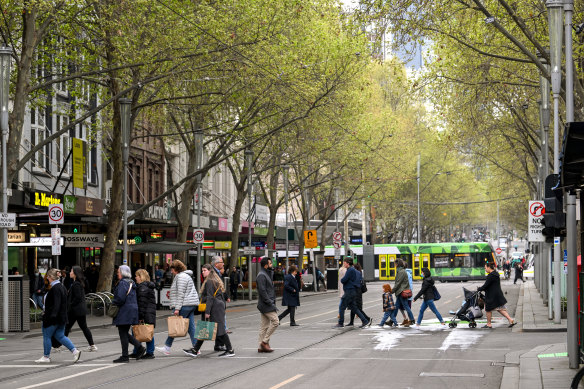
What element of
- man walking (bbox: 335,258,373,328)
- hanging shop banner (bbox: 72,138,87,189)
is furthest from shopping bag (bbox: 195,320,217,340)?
hanging shop banner (bbox: 72,138,87,189)

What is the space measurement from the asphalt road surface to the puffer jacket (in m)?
0.94

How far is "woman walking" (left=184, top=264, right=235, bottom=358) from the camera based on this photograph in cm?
1703

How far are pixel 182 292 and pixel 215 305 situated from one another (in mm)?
701

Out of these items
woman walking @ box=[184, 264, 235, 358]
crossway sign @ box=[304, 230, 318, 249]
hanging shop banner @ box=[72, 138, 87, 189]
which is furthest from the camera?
crossway sign @ box=[304, 230, 318, 249]

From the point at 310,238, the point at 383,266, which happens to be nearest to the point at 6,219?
the point at 310,238

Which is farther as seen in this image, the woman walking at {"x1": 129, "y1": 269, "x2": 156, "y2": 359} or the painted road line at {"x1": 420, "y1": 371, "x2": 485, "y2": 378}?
the woman walking at {"x1": 129, "y1": 269, "x2": 156, "y2": 359}

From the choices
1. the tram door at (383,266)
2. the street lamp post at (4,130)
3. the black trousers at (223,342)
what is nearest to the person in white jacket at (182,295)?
the black trousers at (223,342)

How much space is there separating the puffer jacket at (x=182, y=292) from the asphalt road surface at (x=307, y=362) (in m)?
0.94

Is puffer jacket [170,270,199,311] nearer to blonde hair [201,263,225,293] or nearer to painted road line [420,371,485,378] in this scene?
blonde hair [201,263,225,293]

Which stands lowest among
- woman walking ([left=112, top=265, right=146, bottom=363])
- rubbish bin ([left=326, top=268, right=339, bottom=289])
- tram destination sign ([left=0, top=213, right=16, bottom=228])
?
rubbish bin ([left=326, top=268, right=339, bottom=289])

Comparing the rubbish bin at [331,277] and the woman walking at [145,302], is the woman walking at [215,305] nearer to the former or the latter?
the woman walking at [145,302]

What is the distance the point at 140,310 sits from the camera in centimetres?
1667

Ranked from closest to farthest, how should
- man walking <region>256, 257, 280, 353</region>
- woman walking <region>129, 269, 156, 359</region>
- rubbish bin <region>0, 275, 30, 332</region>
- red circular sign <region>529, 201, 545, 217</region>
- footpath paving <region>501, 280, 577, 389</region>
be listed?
footpath paving <region>501, 280, 577, 389</region>
woman walking <region>129, 269, 156, 359</region>
man walking <region>256, 257, 280, 353</region>
red circular sign <region>529, 201, 545, 217</region>
rubbish bin <region>0, 275, 30, 332</region>

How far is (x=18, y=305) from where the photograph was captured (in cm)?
2402
